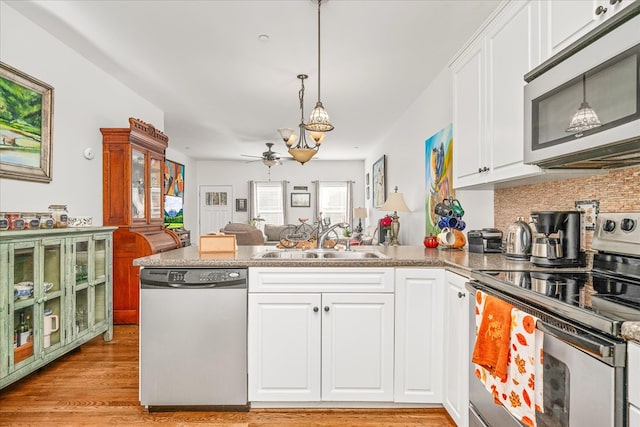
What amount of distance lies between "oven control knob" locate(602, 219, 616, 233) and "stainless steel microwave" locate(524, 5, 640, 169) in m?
0.25

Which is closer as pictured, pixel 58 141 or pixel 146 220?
pixel 58 141

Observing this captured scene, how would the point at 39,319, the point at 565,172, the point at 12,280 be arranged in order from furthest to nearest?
the point at 39,319
the point at 12,280
the point at 565,172

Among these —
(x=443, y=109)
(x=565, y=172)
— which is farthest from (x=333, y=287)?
(x=443, y=109)

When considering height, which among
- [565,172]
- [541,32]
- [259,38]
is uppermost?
[259,38]

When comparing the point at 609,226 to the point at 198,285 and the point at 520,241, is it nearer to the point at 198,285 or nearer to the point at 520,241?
the point at 520,241

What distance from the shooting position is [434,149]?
389cm

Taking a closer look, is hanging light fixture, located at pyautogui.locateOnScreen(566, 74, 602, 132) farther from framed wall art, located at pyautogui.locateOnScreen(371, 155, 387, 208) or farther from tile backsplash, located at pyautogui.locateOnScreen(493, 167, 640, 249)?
framed wall art, located at pyautogui.locateOnScreen(371, 155, 387, 208)

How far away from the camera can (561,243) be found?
1814 millimetres

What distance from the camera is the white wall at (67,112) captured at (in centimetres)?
272

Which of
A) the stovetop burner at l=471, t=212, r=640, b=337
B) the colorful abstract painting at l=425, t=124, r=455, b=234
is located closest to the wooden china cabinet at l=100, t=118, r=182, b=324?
the colorful abstract painting at l=425, t=124, r=455, b=234

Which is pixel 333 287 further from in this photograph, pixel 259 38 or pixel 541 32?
pixel 259 38

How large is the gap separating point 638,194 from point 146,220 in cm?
426

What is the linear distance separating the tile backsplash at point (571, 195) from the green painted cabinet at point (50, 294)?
3.15 meters

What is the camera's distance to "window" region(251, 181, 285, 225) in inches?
395
